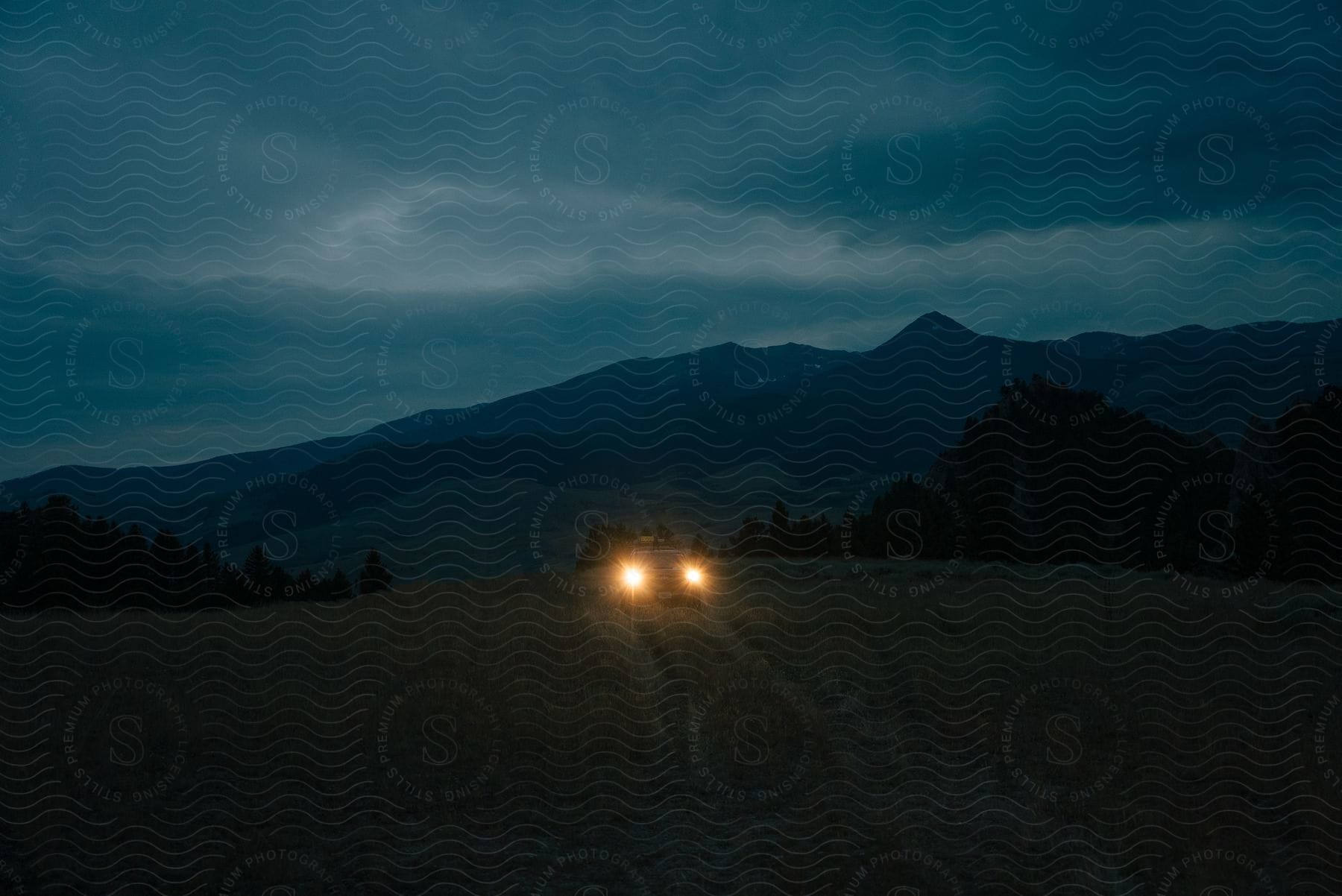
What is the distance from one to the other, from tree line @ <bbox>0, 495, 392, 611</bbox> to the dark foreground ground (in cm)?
1972

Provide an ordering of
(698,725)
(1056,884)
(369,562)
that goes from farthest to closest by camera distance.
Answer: (369,562), (698,725), (1056,884)

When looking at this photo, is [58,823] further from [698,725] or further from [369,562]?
[369,562]

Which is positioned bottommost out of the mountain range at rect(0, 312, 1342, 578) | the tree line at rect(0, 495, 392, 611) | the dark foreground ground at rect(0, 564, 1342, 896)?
the dark foreground ground at rect(0, 564, 1342, 896)

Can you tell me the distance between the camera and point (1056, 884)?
9.57 metres

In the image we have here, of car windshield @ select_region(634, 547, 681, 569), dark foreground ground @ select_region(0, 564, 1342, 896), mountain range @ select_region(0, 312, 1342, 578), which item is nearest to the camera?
dark foreground ground @ select_region(0, 564, 1342, 896)

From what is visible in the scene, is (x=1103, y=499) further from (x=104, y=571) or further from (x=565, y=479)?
(x=565, y=479)

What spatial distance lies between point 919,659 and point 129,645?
46.0 feet

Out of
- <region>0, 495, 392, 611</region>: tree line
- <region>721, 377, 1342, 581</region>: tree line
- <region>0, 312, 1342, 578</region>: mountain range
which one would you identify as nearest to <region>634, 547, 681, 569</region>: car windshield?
<region>721, 377, 1342, 581</region>: tree line

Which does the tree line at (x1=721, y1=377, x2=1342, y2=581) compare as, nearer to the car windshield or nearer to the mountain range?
the car windshield

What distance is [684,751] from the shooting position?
12914 mm

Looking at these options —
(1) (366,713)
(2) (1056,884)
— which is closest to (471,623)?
(1) (366,713)

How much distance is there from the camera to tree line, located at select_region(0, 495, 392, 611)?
36.5 meters

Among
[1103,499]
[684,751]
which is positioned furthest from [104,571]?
[1103,499]

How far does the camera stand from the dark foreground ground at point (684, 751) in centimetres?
998
